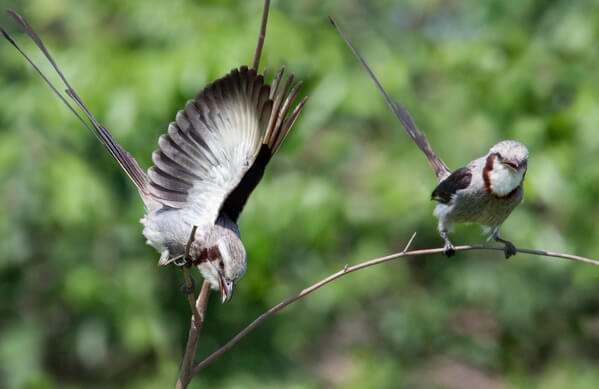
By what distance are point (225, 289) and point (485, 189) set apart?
1.21m

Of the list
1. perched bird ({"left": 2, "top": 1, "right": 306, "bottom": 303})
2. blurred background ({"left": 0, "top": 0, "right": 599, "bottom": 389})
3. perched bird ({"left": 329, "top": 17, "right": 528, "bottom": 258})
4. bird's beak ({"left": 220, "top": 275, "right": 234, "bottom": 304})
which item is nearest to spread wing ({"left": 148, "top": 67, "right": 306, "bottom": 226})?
perched bird ({"left": 2, "top": 1, "right": 306, "bottom": 303})

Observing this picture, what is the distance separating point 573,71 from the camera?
4848 millimetres

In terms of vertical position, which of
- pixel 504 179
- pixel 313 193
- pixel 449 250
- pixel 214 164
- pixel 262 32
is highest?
pixel 313 193

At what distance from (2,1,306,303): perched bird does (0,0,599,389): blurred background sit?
1.68m

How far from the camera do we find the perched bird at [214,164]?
245 cm

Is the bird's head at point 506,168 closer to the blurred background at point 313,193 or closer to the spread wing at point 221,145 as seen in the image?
the spread wing at point 221,145

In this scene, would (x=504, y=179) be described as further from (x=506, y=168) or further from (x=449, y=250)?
(x=449, y=250)

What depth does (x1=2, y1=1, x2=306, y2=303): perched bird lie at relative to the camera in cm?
245

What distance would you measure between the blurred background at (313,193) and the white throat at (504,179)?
1.79 meters

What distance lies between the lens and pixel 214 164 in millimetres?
2801

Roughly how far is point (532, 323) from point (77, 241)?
400 cm

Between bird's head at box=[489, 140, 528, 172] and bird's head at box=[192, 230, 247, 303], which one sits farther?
bird's head at box=[489, 140, 528, 172]

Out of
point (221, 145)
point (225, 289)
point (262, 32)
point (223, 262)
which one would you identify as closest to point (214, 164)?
point (221, 145)

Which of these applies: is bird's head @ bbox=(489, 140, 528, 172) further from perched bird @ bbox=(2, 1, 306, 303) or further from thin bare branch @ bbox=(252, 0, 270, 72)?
thin bare branch @ bbox=(252, 0, 270, 72)
